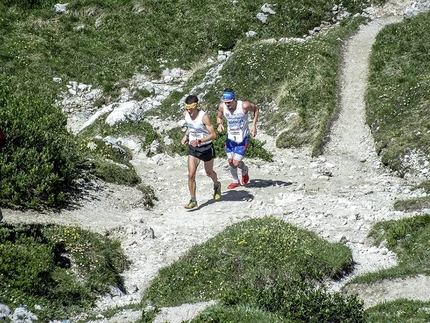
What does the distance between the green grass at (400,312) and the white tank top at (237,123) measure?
7.78 m

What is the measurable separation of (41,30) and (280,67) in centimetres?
1340

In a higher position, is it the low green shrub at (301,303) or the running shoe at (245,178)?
the low green shrub at (301,303)

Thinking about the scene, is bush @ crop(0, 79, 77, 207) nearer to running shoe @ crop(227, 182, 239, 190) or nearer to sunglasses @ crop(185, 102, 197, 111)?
sunglasses @ crop(185, 102, 197, 111)

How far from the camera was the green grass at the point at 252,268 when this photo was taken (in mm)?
11966

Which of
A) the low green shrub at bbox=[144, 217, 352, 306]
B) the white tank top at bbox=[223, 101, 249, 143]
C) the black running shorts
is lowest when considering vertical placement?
the low green shrub at bbox=[144, 217, 352, 306]

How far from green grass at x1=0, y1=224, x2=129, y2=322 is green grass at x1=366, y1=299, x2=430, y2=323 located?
5182mm

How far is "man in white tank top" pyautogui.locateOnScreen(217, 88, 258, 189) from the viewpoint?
59.7ft

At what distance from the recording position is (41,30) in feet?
114

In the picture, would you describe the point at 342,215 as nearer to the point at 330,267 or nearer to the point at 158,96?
the point at 330,267

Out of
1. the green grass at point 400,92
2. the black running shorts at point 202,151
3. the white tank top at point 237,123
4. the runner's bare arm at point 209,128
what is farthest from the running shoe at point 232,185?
the green grass at point 400,92

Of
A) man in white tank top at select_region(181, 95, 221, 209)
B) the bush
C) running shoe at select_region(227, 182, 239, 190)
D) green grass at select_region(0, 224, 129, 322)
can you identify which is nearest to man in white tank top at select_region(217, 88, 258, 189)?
running shoe at select_region(227, 182, 239, 190)

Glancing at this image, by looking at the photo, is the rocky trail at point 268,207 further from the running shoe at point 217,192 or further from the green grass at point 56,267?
the green grass at point 56,267

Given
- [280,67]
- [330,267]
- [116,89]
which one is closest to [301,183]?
[330,267]

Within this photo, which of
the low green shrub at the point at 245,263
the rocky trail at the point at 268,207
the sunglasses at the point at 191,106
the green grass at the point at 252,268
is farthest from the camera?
the sunglasses at the point at 191,106
